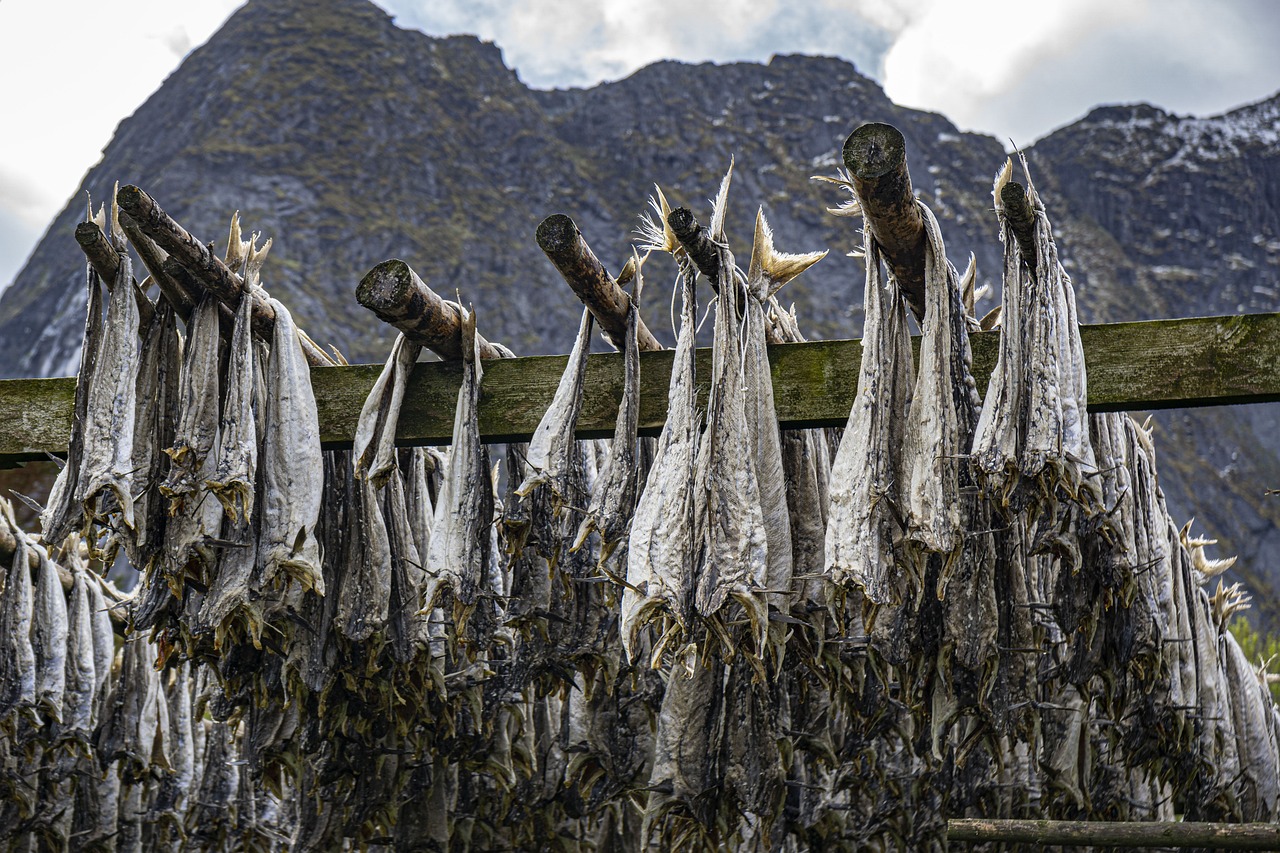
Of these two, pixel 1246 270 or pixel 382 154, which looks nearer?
pixel 382 154

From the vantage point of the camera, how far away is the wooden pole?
2859 millimetres

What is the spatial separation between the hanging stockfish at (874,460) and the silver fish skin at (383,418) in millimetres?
1176

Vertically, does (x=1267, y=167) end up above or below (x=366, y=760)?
above

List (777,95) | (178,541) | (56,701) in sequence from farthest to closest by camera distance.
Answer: (777,95), (56,701), (178,541)

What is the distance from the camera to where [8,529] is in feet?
14.6

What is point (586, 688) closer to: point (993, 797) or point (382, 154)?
point (993, 797)

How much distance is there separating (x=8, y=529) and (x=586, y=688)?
2.63 meters

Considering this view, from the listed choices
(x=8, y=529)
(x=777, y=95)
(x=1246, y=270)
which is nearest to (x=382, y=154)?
(x=777, y=95)

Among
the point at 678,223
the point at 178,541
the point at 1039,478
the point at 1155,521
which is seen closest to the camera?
the point at 1039,478

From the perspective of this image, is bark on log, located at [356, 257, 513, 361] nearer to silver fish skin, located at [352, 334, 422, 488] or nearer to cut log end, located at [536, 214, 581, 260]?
silver fish skin, located at [352, 334, 422, 488]

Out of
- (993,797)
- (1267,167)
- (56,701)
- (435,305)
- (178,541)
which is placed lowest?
(993,797)

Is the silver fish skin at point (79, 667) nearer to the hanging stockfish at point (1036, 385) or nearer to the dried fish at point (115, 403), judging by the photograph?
the dried fish at point (115, 403)

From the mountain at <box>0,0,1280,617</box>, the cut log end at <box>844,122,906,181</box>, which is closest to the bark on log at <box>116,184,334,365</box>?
the cut log end at <box>844,122,906,181</box>

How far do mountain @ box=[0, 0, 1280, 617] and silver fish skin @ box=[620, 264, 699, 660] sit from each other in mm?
40488
